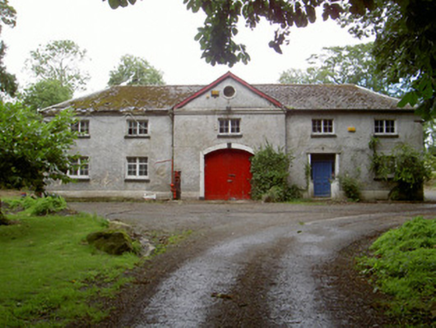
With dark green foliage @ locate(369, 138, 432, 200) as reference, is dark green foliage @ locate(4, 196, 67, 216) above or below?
below

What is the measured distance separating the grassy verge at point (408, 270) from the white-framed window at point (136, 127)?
51.1 feet

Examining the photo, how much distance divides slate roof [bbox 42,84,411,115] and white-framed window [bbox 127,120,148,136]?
735 mm

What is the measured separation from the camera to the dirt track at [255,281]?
424 centimetres

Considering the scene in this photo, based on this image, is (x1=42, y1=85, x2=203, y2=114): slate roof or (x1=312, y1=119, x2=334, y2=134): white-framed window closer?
(x1=312, y1=119, x2=334, y2=134): white-framed window

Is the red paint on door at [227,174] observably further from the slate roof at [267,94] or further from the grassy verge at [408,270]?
the grassy verge at [408,270]

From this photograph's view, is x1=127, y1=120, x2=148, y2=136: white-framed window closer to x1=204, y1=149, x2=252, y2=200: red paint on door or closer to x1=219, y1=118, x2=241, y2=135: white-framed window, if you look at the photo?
x1=204, y1=149, x2=252, y2=200: red paint on door

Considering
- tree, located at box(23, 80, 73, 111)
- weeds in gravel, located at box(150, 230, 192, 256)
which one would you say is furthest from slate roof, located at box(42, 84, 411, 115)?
weeds in gravel, located at box(150, 230, 192, 256)

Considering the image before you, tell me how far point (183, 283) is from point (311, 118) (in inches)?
652

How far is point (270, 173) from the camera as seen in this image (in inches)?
740

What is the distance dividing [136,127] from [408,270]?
17539 mm

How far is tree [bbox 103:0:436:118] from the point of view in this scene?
3959 millimetres

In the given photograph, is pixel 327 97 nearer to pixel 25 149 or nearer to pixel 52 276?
pixel 25 149

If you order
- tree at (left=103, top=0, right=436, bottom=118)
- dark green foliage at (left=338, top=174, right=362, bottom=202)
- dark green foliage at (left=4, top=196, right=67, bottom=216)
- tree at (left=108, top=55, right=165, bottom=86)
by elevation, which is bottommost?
dark green foliage at (left=4, top=196, right=67, bottom=216)

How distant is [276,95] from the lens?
22.0 metres
